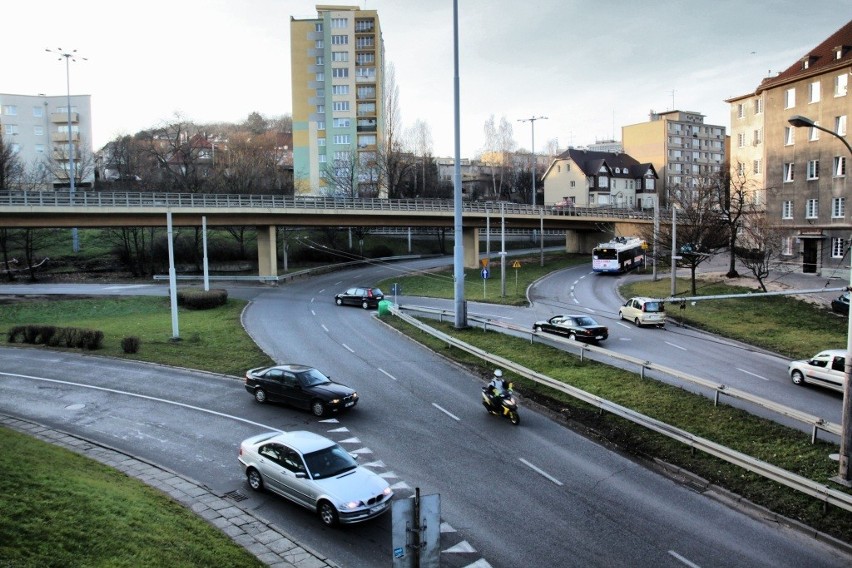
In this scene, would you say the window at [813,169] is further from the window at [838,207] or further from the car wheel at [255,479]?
the car wheel at [255,479]

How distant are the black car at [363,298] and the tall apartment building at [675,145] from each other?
300 ft

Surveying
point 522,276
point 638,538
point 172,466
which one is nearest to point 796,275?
point 522,276

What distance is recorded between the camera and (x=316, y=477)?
40.3ft

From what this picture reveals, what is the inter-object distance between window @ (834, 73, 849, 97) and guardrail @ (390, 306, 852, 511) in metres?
41.9

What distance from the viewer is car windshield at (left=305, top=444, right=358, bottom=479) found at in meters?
12.4

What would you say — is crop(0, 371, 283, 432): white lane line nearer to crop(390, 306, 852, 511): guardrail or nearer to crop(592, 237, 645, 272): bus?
crop(390, 306, 852, 511): guardrail

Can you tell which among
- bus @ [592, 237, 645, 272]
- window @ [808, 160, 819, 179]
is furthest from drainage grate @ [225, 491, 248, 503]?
window @ [808, 160, 819, 179]

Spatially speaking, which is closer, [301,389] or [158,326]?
[301,389]

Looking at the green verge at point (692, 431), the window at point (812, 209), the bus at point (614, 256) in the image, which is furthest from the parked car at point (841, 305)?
the bus at point (614, 256)

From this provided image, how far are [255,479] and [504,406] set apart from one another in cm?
734

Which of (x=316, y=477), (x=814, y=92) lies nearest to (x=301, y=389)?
(x=316, y=477)

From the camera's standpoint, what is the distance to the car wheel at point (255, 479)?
1329 centimetres

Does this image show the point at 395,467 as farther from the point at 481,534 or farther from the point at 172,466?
the point at 172,466

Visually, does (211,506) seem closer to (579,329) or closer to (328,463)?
(328,463)
